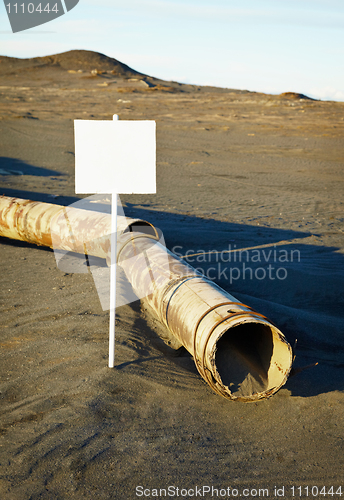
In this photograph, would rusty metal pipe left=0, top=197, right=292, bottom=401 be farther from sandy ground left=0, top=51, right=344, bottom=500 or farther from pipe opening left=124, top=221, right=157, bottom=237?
sandy ground left=0, top=51, right=344, bottom=500

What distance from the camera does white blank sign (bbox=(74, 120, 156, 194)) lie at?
2826 millimetres

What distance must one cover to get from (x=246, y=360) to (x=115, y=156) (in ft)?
6.34

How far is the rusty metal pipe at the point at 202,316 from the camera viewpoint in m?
2.63

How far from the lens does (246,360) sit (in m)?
3.09

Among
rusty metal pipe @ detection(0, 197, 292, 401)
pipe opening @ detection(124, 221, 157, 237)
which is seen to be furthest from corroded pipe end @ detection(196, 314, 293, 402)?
pipe opening @ detection(124, 221, 157, 237)

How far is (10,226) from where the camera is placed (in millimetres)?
5719

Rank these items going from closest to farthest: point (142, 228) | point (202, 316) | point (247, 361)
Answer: point (202, 316)
point (247, 361)
point (142, 228)

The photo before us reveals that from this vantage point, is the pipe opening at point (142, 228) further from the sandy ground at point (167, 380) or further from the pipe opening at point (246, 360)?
the pipe opening at point (246, 360)

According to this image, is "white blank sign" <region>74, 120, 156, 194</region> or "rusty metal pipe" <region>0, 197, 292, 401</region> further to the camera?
"white blank sign" <region>74, 120, 156, 194</region>

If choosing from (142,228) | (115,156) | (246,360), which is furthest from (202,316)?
(142,228)

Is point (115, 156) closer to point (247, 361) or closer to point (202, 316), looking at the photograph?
point (202, 316)

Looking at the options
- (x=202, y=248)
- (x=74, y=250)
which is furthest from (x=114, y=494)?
(x=202, y=248)

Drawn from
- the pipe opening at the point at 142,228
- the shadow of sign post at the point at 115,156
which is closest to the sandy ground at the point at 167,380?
the pipe opening at the point at 142,228

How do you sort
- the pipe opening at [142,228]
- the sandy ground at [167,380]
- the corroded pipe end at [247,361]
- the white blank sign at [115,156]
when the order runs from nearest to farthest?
the sandy ground at [167,380] → the corroded pipe end at [247,361] → the white blank sign at [115,156] → the pipe opening at [142,228]
